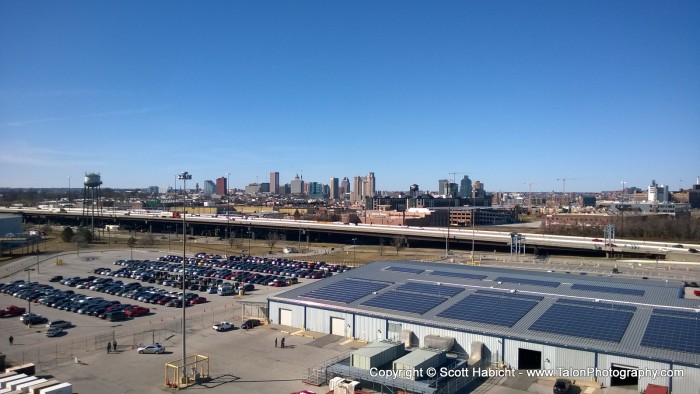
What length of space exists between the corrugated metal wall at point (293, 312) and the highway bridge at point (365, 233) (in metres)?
→ 29.2

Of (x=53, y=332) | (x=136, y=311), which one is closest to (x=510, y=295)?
(x=136, y=311)

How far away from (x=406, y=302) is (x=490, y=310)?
4605 millimetres

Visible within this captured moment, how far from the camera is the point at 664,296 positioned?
1048 inches

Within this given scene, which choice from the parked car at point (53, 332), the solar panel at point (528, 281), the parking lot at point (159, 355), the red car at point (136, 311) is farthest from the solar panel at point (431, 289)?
the parked car at point (53, 332)

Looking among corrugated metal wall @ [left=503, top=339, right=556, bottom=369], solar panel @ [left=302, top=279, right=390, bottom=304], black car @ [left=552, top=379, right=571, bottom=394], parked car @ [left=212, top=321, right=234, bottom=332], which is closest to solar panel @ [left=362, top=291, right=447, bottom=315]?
solar panel @ [left=302, top=279, right=390, bottom=304]

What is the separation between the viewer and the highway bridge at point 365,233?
66688 millimetres

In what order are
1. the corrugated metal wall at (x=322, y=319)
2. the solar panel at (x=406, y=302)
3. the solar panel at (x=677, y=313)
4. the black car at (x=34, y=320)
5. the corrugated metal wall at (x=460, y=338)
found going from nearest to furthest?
the corrugated metal wall at (x=460, y=338) → the solar panel at (x=677, y=313) → the solar panel at (x=406, y=302) → the corrugated metal wall at (x=322, y=319) → the black car at (x=34, y=320)

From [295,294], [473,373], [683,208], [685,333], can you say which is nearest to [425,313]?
[473,373]

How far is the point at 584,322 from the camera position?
74.6 ft

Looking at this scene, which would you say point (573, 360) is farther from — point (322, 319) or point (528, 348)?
point (322, 319)

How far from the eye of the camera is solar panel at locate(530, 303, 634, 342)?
2137 cm

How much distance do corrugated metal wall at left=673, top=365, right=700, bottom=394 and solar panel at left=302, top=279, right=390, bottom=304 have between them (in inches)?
618

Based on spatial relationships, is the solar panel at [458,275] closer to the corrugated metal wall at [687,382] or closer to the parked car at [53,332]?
the corrugated metal wall at [687,382]

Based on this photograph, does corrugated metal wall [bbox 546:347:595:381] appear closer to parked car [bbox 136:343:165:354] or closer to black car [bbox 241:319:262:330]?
black car [bbox 241:319:262:330]
